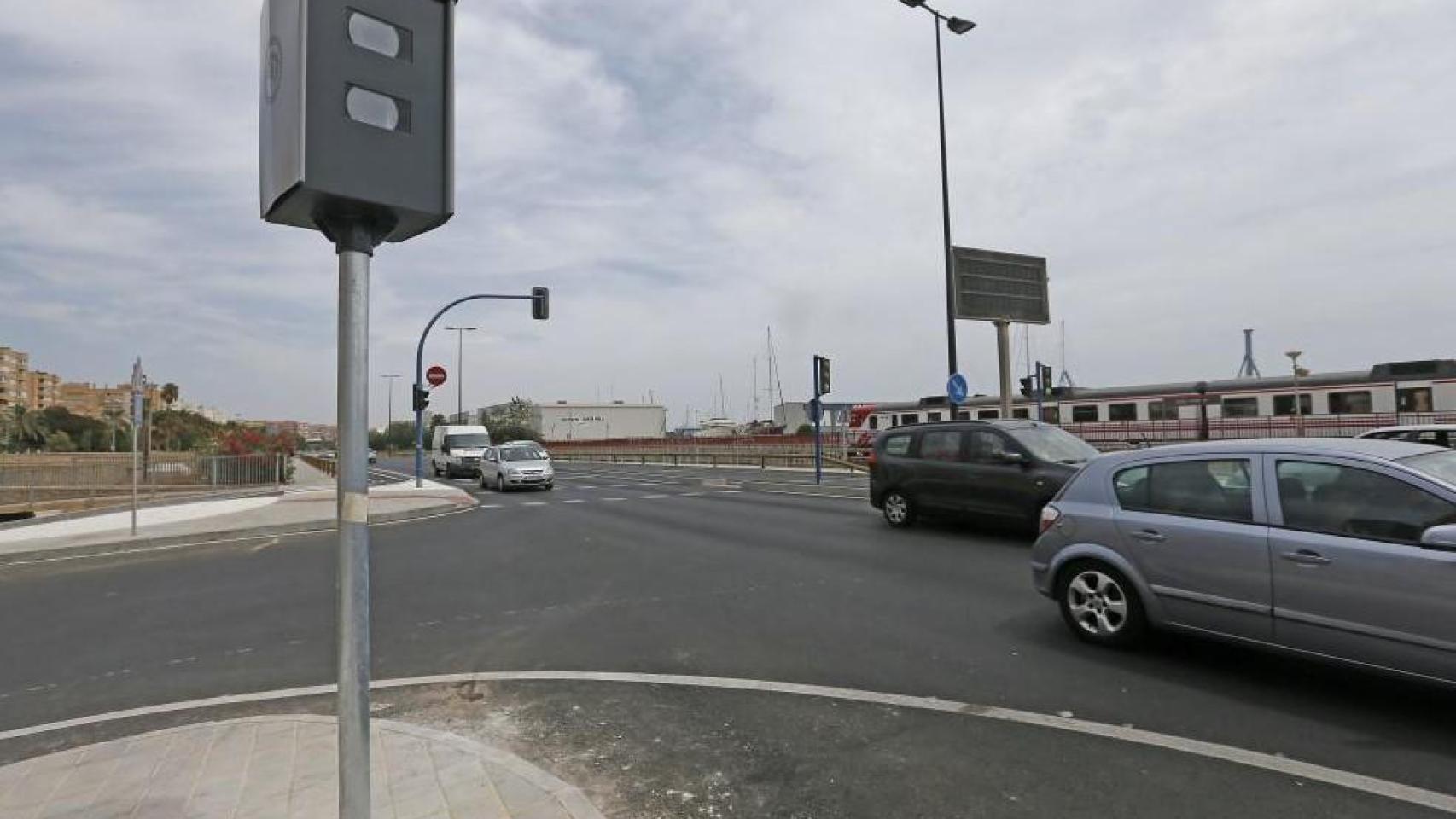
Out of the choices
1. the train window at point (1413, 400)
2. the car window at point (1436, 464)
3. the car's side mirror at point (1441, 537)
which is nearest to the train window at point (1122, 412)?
the train window at point (1413, 400)

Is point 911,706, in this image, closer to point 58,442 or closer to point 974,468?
point 974,468

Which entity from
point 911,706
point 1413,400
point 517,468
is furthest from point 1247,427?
point 911,706

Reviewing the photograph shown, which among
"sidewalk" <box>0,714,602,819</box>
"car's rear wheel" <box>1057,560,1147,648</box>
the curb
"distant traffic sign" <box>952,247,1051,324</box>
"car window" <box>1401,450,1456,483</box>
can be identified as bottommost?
the curb

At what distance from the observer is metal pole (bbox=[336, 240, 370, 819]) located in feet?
7.20

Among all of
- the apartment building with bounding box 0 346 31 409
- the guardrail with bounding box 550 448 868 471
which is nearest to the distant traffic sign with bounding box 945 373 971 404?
the guardrail with bounding box 550 448 868 471

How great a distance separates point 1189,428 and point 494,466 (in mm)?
25839

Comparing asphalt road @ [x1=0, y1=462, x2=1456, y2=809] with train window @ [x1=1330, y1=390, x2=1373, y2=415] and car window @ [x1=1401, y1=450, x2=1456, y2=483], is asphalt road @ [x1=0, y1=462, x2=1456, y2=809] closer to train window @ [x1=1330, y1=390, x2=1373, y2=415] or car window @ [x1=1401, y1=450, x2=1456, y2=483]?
car window @ [x1=1401, y1=450, x2=1456, y2=483]

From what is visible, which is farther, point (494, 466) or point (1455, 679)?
point (494, 466)

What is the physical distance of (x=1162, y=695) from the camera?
4.35 metres

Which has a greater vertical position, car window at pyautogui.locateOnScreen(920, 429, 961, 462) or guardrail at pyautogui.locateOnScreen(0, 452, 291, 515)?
car window at pyautogui.locateOnScreen(920, 429, 961, 462)

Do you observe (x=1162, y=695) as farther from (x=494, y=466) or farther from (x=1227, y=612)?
(x=494, y=466)

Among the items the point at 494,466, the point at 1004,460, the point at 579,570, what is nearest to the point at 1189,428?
the point at 1004,460

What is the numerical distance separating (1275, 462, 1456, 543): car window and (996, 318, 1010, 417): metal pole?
17404 mm

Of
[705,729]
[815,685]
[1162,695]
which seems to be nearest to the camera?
[705,729]
